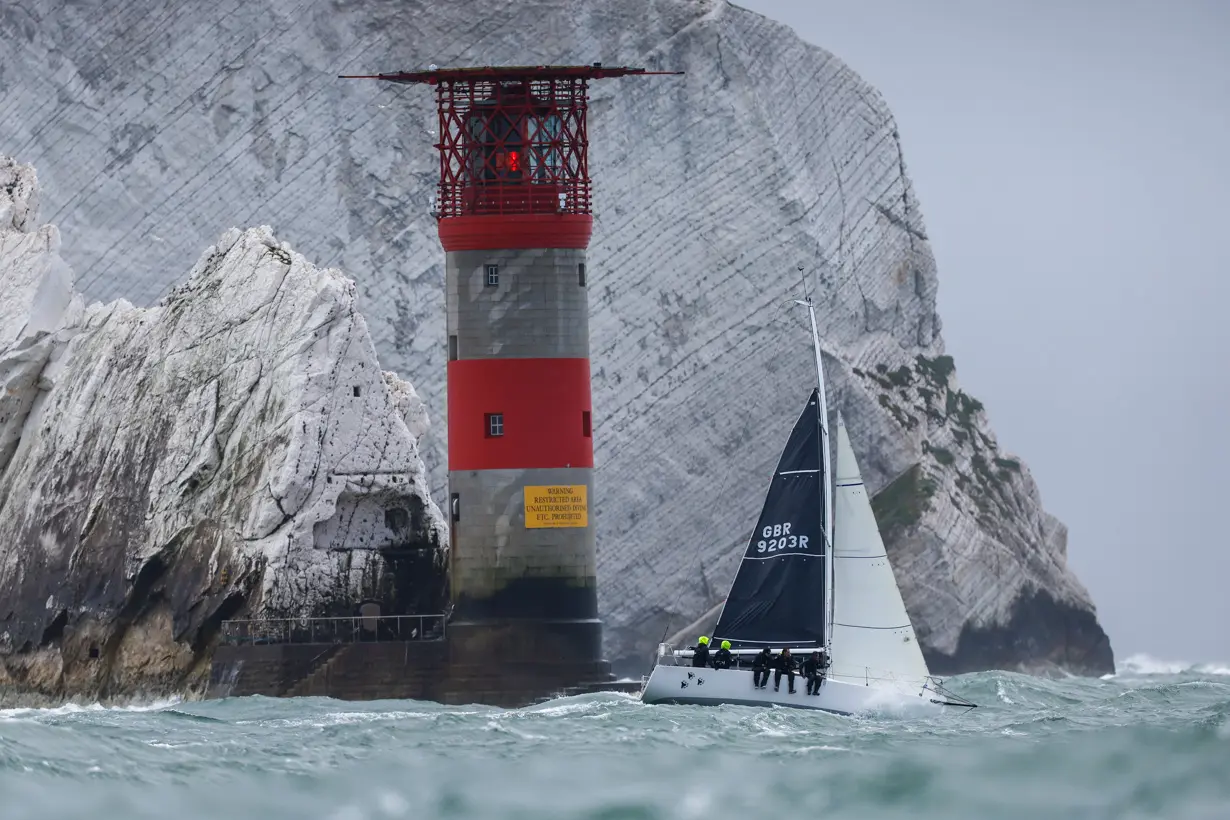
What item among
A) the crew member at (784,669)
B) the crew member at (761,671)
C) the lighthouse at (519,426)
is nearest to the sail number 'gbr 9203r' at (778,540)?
the crew member at (784,669)

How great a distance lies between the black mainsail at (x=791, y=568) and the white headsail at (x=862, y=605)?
397mm

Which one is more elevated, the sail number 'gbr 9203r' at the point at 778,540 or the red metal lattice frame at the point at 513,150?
the red metal lattice frame at the point at 513,150

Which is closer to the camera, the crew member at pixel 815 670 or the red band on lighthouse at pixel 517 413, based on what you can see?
the crew member at pixel 815 670

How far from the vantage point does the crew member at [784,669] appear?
4831 cm

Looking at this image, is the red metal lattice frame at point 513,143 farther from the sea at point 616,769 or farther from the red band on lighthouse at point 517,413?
the sea at point 616,769

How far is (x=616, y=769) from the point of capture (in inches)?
1390

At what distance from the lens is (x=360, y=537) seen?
177 feet

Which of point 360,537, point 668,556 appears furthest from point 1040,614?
point 360,537

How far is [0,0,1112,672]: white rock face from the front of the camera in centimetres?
7862

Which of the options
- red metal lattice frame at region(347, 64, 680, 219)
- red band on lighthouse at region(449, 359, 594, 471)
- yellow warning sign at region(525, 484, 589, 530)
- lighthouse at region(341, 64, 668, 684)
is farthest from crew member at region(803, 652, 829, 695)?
red metal lattice frame at region(347, 64, 680, 219)

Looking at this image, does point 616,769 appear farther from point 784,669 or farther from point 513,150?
point 513,150

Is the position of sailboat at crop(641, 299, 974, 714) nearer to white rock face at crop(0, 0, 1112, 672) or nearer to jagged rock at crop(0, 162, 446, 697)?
jagged rock at crop(0, 162, 446, 697)

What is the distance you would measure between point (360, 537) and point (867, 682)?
9.17 m

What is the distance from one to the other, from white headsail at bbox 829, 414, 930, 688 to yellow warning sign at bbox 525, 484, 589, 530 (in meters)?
4.28
